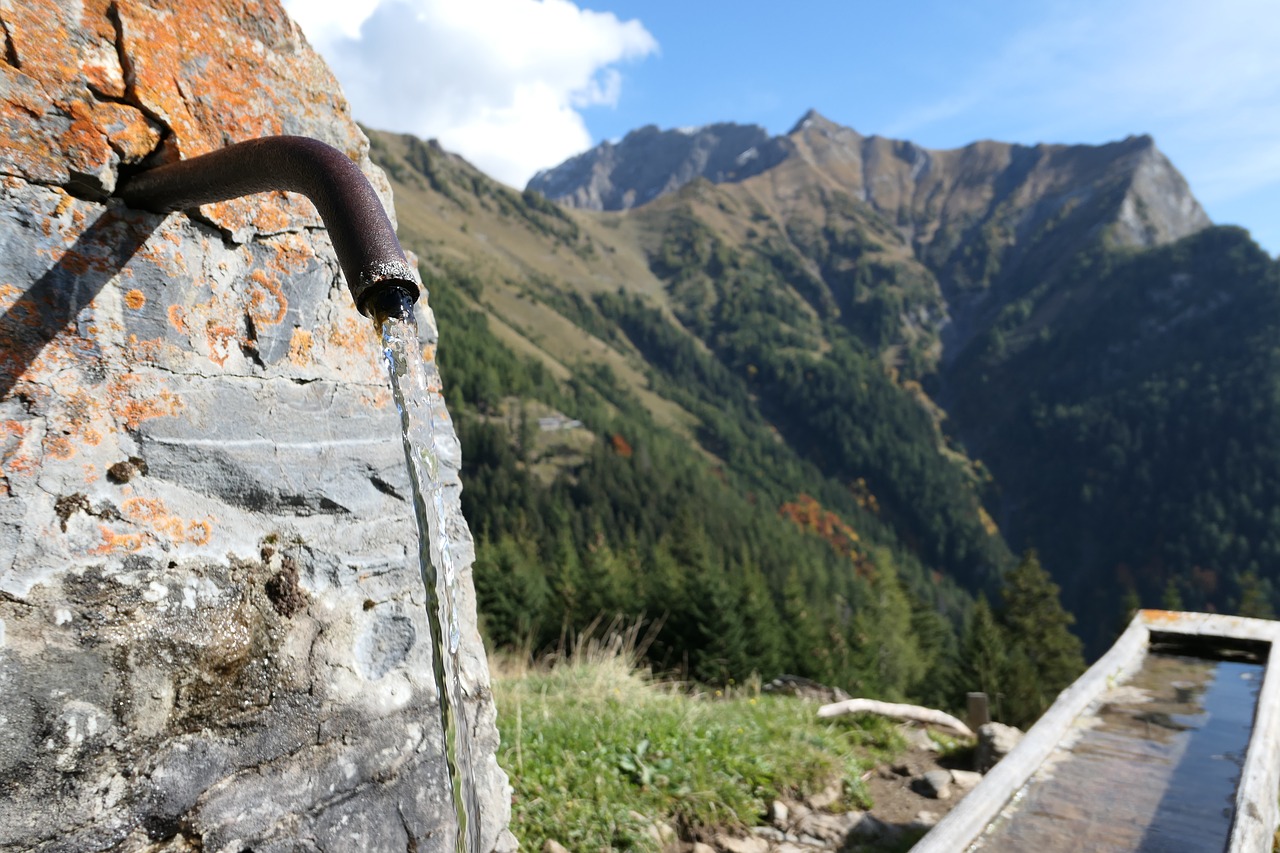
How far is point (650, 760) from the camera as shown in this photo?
4.17 m

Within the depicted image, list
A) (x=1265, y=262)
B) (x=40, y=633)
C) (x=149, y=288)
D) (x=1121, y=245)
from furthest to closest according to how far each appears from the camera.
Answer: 1. (x=1121, y=245)
2. (x=1265, y=262)
3. (x=149, y=288)
4. (x=40, y=633)

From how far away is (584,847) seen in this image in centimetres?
338

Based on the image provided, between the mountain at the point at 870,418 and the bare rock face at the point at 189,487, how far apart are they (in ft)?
61.0

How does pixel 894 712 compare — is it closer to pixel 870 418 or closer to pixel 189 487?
pixel 189 487

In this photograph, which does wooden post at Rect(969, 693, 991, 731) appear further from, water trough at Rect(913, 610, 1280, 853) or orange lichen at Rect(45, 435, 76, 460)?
orange lichen at Rect(45, 435, 76, 460)

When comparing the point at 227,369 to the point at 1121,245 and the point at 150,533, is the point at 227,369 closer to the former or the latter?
the point at 150,533

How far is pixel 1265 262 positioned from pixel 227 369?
161376mm

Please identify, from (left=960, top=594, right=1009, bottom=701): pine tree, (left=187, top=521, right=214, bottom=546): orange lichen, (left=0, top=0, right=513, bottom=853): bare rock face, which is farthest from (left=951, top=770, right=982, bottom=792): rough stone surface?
(left=960, top=594, right=1009, bottom=701): pine tree

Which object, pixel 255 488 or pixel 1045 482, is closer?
pixel 255 488

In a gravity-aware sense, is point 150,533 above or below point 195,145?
below

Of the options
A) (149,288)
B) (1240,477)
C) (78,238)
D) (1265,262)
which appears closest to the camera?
(78,238)

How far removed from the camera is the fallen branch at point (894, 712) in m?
5.95

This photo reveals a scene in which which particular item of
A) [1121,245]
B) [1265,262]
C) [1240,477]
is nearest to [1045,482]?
[1240,477]

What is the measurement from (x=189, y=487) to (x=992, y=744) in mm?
5357
